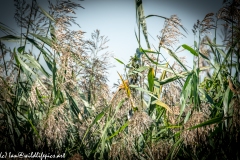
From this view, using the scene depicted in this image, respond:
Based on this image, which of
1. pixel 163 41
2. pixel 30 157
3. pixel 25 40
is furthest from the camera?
pixel 163 41

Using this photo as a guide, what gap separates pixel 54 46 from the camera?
1376 mm

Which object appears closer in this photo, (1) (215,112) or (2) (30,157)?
(2) (30,157)

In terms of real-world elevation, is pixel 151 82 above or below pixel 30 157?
above

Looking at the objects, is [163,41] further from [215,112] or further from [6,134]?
[6,134]

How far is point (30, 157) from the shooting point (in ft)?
4.03

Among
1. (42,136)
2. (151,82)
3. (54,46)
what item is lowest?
(42,136)

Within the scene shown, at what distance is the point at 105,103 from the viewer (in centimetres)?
168

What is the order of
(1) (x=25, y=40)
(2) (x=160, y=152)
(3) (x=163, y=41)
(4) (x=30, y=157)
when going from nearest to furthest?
1. (4) (x=30, y=157)
2. (2) (x=160, y=152)
3. (1) (x=25, y=40)
4. (3) (x=163, y=41)

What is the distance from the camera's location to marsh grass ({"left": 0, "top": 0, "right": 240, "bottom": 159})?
1.29 m

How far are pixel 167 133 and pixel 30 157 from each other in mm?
814

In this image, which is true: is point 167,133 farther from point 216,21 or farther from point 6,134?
point 6,134

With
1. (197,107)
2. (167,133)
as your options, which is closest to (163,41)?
(197,107)

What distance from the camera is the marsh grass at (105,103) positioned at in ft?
4.22

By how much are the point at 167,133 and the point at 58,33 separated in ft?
2.97
